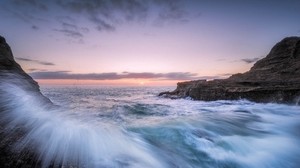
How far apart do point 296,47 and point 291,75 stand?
670 cm

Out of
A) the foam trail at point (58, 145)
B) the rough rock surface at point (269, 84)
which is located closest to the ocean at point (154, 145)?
the foam trail at point (58, 145)

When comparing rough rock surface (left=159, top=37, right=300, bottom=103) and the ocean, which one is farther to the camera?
rough rock surface (left=159, top=37, right=300, bottom=103)

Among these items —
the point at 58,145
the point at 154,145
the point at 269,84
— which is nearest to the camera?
the point at 58,145

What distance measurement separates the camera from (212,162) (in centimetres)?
504

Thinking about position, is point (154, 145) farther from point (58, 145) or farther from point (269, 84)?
point (269, 84)

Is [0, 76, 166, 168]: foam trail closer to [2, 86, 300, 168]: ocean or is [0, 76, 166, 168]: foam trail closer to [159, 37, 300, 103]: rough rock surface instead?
[2, 86, 300, 168]: ocean

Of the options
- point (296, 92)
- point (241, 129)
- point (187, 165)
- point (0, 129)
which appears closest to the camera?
point (0, 129)

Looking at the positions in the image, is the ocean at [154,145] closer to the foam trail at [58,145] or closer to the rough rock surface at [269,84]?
the foam trail at [58,145]

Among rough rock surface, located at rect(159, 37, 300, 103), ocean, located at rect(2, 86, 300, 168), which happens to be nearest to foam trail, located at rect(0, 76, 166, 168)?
ocean, located at rect(2, 86, 300, 168)

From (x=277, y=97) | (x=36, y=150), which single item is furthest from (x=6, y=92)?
(x=277, y=97)

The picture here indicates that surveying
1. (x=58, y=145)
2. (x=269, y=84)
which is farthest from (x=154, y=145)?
(x=269, y=84)

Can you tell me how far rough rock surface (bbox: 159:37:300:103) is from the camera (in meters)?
18.6

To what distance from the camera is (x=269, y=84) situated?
67.5 feet

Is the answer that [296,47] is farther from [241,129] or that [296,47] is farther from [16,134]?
[16,134]
